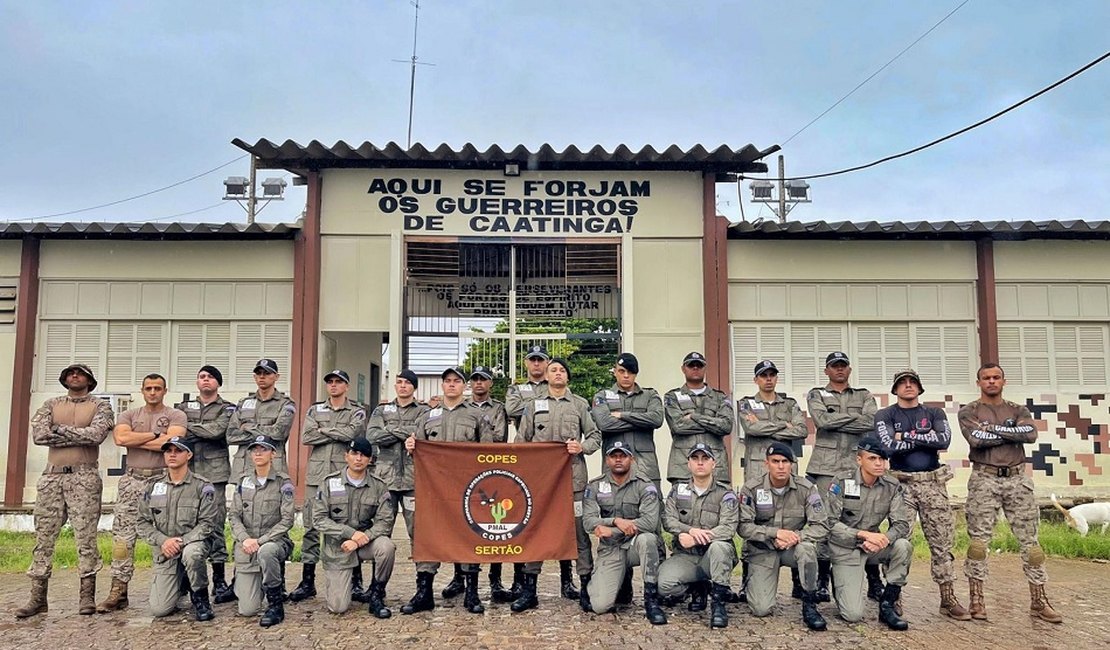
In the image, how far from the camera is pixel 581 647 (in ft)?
16.9

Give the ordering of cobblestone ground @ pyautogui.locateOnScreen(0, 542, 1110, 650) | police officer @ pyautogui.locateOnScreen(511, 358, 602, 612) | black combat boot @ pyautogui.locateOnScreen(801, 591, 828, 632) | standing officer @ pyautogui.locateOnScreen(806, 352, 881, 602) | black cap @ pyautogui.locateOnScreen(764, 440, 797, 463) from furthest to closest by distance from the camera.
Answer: standing officer @ pyautogui.locateOnScreen(806, 352, 881, 602) → police officer @ pyautogui.locateOnScreen(511, 358, 602, 612) → black cap @ pyautogui.locateOnScreen(764, 440, 797, 463) → black combat boot @ pyautogui.locateOnScreen(801, 591, 828, 632) → cobblestone ground @ pyautogui.locateOnScreen(0, 542, 1110, 650)

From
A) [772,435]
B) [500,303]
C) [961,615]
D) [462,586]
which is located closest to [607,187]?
[500,303]

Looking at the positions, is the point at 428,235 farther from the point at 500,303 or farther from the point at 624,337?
the point at 624,337

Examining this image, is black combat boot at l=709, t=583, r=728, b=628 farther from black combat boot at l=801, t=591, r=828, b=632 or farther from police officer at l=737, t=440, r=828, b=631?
black combat boot at l=801, t=591, r=828, b=632

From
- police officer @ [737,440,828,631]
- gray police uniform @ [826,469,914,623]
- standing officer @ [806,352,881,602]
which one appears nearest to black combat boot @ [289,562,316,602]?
police officer @ [737,440,828,631]

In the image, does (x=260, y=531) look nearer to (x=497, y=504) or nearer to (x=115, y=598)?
(x=115, y=598)

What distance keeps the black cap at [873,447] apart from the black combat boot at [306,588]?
163 inches

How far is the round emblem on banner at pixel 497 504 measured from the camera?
20.2 ft

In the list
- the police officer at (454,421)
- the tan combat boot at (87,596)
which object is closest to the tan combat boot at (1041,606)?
the police officer at (454,421)

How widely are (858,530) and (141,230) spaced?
8268mm

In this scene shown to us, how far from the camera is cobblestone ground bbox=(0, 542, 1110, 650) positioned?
5273 millimetres

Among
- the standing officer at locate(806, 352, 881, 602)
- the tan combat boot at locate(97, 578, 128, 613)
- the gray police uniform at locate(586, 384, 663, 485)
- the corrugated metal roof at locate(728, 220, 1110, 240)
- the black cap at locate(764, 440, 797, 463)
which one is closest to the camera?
the black cap at locate(764, 440, 797, 463)

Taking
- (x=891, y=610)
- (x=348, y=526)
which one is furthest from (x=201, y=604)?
(x=891, y=610)

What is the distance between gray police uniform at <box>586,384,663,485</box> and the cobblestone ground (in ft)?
3.44
